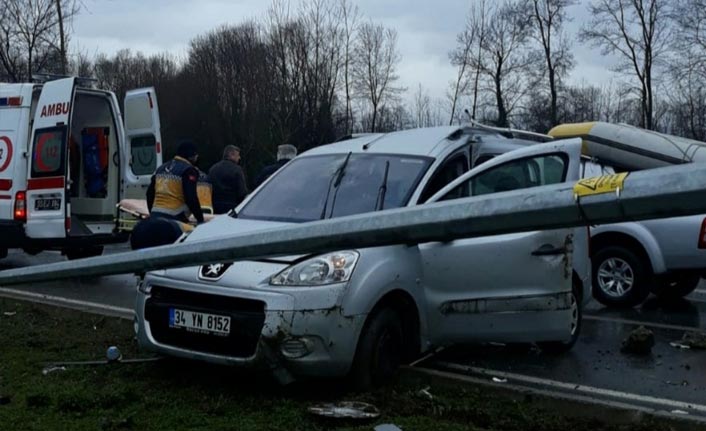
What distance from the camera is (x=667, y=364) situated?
668 cm

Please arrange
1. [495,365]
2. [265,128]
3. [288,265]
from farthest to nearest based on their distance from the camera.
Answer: [265,128] → [495,365] → [288,265]

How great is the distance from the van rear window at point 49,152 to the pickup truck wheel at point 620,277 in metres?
7.02

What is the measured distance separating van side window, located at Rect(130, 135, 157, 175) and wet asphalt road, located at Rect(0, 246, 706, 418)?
3.48 m

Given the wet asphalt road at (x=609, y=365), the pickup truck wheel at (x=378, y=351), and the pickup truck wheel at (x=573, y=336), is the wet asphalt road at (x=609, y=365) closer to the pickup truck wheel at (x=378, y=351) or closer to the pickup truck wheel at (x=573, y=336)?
the pickup truck wheel at (x=573, y=336)

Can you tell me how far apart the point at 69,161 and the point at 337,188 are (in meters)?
6.43

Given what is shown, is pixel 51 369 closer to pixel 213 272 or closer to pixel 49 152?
pixel 213 272

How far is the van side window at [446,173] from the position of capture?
20.1 feet

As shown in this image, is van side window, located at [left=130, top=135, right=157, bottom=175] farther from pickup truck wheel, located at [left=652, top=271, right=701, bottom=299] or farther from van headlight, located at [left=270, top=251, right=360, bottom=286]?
van headlight, located at [left=270, top=251, right=360, bottom=286]

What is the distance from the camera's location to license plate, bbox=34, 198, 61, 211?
10.9m

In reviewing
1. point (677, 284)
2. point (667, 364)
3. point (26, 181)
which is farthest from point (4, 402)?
point (677, 284)

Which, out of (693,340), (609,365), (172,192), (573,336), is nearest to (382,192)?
(573,336)

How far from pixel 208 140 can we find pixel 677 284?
140ft

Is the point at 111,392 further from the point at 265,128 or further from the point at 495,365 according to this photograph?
the point at 265,128

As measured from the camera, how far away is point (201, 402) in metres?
5.00
